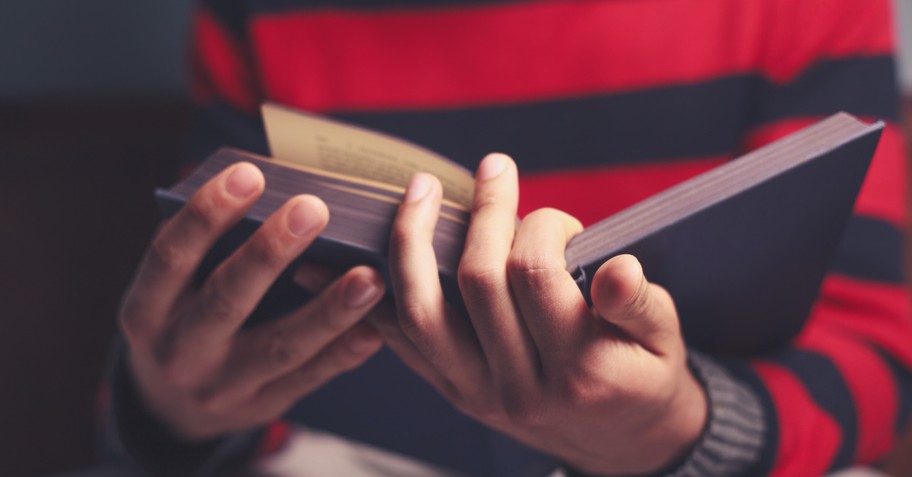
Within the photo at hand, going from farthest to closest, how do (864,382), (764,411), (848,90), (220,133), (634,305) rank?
(220,133) < (848,90) < (864,382) < (764,411) < (634,305)

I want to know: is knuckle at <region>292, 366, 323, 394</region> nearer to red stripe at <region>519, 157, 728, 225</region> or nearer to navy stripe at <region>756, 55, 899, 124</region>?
red stripe at <region>519, 157, 728, 225</region>

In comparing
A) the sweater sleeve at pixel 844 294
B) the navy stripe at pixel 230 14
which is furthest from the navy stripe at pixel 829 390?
the navy stripe at pixel 230 14

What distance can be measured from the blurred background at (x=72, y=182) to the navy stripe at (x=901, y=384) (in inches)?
27.6

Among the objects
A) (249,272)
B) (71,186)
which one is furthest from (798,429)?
(71,186)

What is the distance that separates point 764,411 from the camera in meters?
0.63

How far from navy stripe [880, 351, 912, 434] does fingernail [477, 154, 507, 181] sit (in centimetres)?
58

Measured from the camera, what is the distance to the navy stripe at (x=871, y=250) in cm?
85

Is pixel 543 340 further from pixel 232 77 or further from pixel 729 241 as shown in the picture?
pixel 232 77

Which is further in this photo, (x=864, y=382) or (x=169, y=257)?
(x=864, y=382)

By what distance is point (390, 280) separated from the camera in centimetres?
48

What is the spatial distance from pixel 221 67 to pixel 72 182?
0.45 meters

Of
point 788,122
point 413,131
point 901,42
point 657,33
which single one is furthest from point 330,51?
point 901,42

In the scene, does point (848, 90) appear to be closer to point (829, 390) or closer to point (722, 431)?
point (829, 390)

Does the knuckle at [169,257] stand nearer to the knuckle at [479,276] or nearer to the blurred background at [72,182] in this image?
the knuckle at [479,276]
